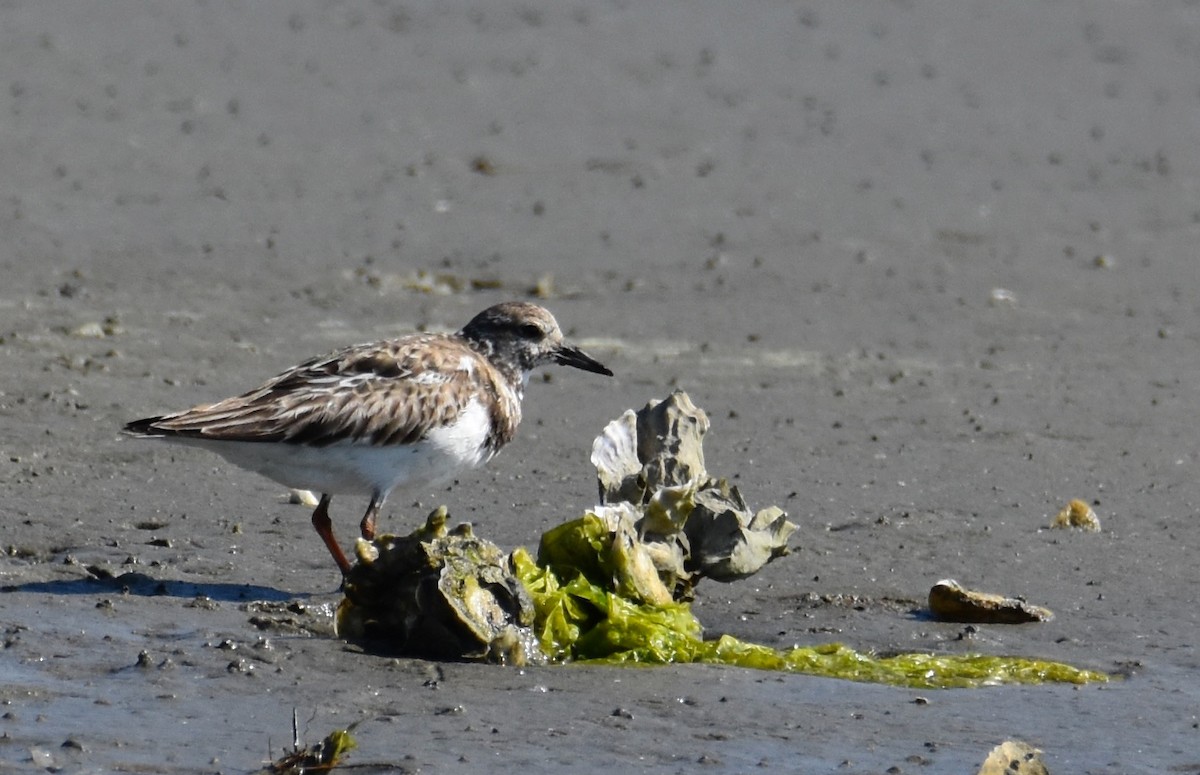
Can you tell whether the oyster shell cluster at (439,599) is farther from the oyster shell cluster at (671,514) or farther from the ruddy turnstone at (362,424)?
the ruddy turnstone at (362,424)

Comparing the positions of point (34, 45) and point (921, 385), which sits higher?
point (34, 45)

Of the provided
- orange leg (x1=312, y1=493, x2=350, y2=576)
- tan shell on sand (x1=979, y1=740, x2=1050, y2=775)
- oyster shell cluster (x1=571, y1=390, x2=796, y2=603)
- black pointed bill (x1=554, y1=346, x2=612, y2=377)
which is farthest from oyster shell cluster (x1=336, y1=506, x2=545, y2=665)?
black pointed bill (x1=554, y1=346, x2=612, y2=377)

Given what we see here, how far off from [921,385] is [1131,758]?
5175mm

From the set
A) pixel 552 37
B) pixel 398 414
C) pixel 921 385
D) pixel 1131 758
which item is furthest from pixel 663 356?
pixel 552 37

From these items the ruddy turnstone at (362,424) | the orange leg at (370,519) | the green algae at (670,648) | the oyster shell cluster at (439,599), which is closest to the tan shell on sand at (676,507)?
the green algae at (670,648)

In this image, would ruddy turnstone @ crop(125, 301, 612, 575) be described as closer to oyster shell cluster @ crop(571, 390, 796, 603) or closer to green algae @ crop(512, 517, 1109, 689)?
oyster shell cluster @ crop(571, 390, 796, 603)

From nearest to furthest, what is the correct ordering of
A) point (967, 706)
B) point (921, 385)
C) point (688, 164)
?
point (967, 706) → point (921, 385) → point (688, 164)

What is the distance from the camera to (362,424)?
22.9 feet

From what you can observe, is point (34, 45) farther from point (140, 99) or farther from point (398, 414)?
point (398, 414)

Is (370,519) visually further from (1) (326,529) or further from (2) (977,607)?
(2) (977,607)

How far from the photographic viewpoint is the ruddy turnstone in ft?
22.5

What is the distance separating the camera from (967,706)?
5875 mm

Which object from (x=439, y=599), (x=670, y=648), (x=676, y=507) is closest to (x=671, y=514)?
(x=676, y=507)

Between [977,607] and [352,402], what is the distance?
232 centimetres
